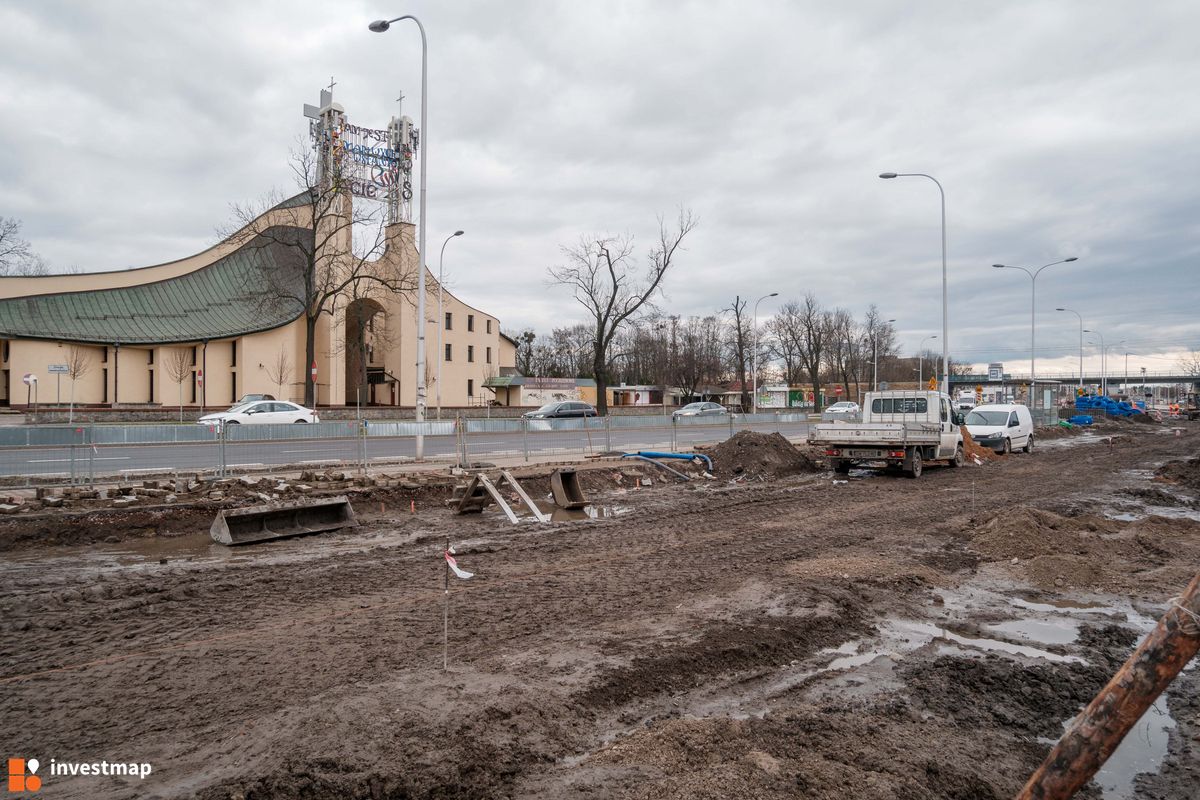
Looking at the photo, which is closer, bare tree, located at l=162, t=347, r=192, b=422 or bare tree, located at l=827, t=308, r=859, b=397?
bare tree, located at l=162, t=347, r=192, b=422

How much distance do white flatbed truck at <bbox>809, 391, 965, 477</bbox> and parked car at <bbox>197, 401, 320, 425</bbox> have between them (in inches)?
965

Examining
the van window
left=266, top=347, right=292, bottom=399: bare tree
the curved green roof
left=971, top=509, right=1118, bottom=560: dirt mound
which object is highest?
the curved green roof

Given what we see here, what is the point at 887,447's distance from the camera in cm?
1847

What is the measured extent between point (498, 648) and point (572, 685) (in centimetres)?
98

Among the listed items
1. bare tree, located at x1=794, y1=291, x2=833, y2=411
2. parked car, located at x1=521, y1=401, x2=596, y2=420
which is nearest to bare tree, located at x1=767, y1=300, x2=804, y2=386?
bare tree, located at x1=794, y1=291, x2=833, y2=411

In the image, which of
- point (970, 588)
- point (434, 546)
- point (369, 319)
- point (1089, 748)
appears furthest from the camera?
point (369, 319)

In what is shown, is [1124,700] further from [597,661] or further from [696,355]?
[696,355]

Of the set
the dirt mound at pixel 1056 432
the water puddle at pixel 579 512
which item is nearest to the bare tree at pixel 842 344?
the dirt mound at pixel 1056 432

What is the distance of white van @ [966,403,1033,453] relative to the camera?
85.1 ft

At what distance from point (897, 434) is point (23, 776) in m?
18.0

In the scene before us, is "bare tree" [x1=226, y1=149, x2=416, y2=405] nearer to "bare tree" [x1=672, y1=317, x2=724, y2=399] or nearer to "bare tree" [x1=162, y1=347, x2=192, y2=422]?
"bare tree" [x1=162, y1=347, x2=192, y2=422]

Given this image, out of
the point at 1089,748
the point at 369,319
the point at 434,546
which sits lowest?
the point at 434,546

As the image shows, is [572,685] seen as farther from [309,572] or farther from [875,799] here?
[309,572]

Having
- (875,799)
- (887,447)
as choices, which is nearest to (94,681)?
(875,799)
